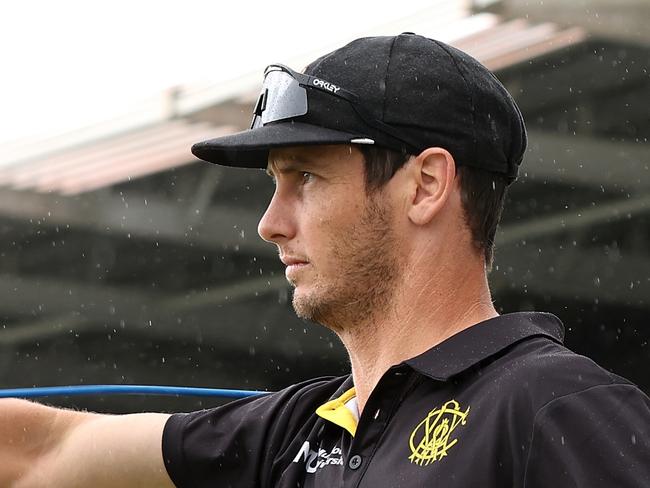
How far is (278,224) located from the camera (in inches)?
70.3

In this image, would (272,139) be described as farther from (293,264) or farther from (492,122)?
(492,122)

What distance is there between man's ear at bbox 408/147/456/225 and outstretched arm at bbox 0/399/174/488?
0.54 m

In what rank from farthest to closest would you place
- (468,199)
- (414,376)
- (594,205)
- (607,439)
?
(594,205), (468,199), (414,376), (607,439)

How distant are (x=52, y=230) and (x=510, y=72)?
305 cm

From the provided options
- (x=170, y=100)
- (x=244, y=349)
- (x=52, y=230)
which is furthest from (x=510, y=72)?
(x=52, y=230)

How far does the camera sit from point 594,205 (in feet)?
21.5

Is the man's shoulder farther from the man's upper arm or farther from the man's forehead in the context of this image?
the man's upper arm

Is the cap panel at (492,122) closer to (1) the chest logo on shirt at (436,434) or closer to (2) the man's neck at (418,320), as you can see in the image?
(2) the man's neck at (418,320)

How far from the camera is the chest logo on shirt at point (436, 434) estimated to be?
154 centimetres

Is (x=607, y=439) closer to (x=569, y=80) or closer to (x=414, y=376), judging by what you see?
(x=414, y=376)

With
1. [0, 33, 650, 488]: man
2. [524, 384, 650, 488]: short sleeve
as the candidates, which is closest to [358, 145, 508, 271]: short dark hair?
[0, 33, 650, 488]: man

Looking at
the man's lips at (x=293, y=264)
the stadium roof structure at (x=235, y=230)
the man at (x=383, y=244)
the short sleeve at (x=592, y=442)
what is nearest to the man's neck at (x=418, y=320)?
the man at (x=383, y=244)

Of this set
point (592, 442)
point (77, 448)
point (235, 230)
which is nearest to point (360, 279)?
point (592, 442)

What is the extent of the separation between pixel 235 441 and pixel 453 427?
1.55ft
